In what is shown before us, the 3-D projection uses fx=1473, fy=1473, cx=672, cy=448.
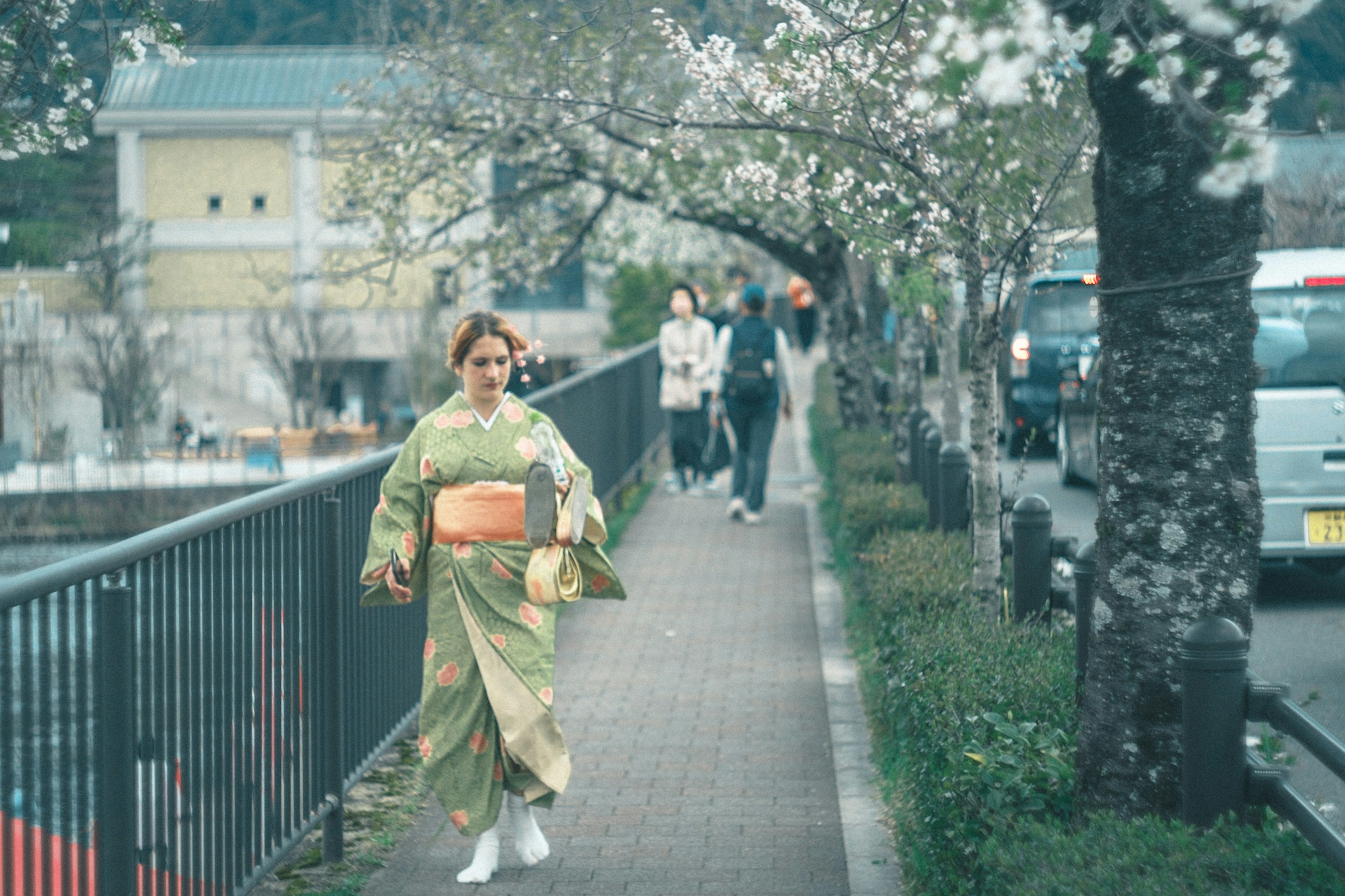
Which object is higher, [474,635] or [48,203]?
[48,203]

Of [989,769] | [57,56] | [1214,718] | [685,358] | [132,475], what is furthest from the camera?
[132,475]

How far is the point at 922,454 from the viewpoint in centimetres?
904

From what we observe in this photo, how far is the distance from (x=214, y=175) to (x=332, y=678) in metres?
39.9

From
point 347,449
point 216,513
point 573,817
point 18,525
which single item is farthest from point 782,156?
point 347,449

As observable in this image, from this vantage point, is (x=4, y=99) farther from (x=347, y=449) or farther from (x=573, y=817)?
(x=347, y=449)

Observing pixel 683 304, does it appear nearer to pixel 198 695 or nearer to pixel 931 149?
pixel 931 149

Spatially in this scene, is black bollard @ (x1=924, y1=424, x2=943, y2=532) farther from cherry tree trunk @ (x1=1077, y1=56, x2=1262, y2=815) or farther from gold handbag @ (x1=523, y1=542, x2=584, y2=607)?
cherry tree trunk @ (x1=1077, y1=56, x2=1262, y2=815)

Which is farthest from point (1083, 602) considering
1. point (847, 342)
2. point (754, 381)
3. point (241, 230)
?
point (241, 230)

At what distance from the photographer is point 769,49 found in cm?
542

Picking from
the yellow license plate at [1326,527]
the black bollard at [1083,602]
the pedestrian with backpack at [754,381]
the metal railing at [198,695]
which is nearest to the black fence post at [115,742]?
the metal railing at [198,695]

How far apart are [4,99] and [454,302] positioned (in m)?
10.2

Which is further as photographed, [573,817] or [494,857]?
[573,817]

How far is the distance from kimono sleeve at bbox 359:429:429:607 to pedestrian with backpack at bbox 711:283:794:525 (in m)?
6.81

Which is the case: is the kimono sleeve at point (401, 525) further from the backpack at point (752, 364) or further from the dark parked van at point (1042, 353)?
the dark parked van at point (1042, 353)
